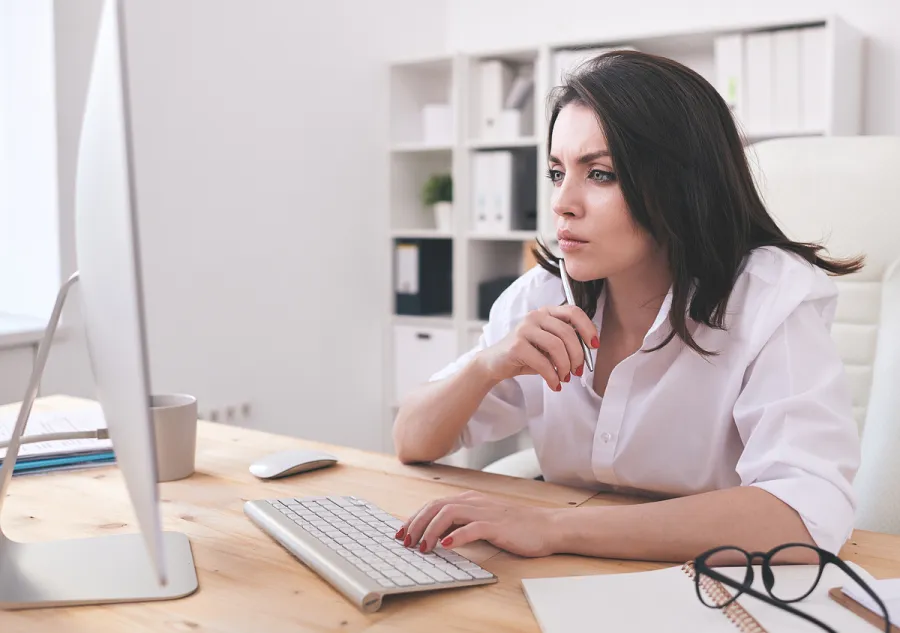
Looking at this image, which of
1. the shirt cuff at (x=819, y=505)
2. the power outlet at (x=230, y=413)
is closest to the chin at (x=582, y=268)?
the shirt cuff at (x=819, y=505)

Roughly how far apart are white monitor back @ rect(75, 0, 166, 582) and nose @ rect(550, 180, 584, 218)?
0.60 metres

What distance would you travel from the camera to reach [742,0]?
301cm

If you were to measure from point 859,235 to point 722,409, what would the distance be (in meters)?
0.52

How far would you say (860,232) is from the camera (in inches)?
57.7

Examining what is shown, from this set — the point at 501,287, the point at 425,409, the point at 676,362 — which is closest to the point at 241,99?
Result: the point at 501,287

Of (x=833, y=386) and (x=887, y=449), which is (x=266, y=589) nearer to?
(x=833, y=386)

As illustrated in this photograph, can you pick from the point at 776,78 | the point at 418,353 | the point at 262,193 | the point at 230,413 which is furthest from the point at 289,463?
the point at 418,353

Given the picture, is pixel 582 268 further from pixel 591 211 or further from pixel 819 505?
pixel 819 505

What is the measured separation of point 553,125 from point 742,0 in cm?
208

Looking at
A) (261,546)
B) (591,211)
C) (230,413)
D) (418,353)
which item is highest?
(591,211)

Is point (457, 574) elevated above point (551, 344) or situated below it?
below

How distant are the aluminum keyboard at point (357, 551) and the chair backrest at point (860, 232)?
0.83 m

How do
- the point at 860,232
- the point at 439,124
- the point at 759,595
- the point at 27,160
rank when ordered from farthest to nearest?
the point at 439,124
the point at 27,160
the point at 860,232
the point at 759,595

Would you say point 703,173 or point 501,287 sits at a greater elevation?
point 703,173
